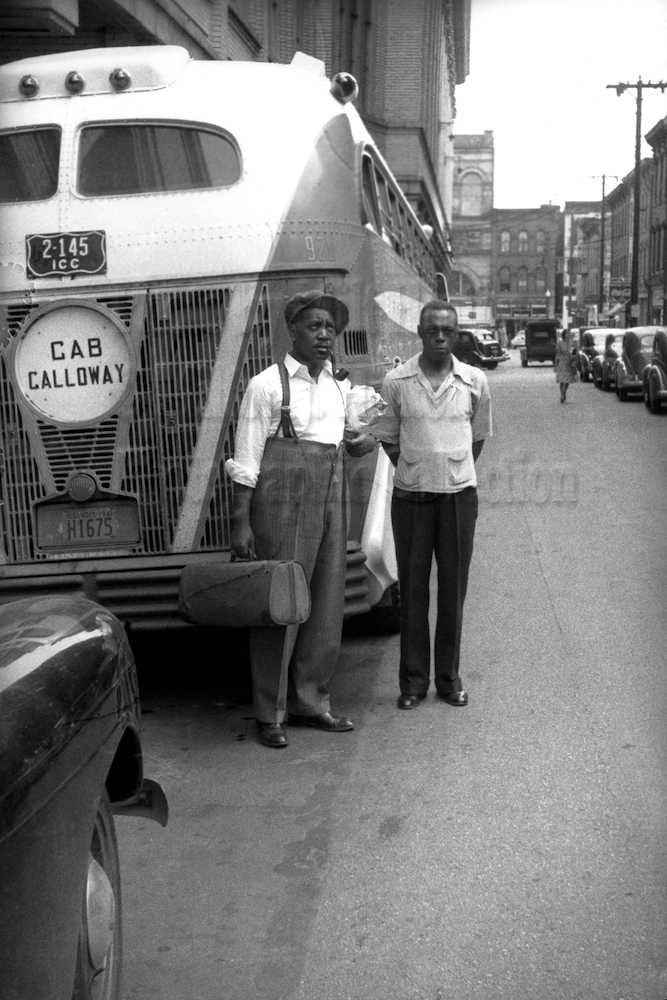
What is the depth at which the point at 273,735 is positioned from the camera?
579 centimetres

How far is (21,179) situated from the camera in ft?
20.7

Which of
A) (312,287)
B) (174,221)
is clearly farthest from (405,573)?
(174,221)

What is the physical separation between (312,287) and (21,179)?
60.6 inches

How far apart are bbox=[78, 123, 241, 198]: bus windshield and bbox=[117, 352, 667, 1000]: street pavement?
264 cm

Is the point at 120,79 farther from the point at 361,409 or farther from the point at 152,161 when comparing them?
the point at 361,409

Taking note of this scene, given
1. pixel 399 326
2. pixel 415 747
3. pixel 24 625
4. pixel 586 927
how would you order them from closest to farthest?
1. pixel 24 625
2. pixel 586 927
3. pixel 415 747
4. pixel 399 326

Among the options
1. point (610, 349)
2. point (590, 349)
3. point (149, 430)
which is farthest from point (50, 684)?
point (590, 349)

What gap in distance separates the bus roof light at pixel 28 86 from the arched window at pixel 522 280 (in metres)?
Answer: 130

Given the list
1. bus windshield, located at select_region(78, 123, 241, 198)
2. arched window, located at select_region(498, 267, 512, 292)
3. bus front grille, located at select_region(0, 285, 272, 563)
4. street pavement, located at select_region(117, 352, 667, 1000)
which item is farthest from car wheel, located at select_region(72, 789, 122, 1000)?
arched window, located at select_region(498, 267, 512, 292)

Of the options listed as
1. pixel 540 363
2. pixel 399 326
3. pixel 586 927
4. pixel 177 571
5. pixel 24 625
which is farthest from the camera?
pixel 540 363

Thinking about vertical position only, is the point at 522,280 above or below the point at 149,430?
below

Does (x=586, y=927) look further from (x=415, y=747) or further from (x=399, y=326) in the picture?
(x=399, y=326)

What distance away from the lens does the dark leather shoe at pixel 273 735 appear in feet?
18.9

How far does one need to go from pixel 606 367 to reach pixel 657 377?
8383 mm
